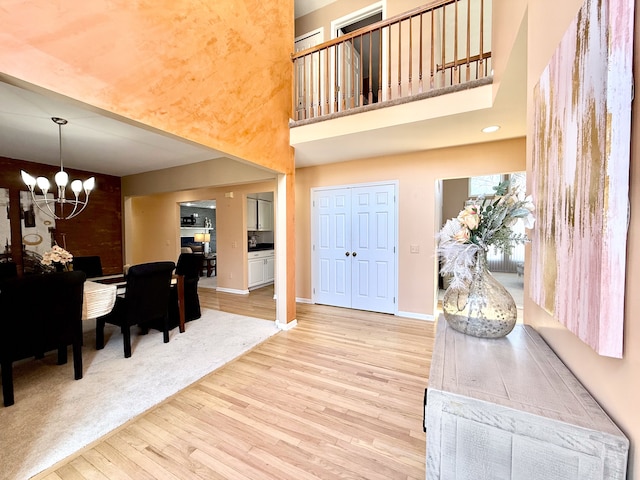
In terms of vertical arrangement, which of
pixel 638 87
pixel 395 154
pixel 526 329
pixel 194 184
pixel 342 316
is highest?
pixel 395 154

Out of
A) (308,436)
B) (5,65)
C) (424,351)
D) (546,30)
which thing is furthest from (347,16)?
(308,436)

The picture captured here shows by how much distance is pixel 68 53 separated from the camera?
1414 mm

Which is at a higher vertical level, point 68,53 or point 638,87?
point 68,53

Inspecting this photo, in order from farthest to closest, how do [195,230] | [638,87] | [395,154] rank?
[195,230]
[395,154]
[638,87]

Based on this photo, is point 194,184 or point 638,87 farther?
point 194,184

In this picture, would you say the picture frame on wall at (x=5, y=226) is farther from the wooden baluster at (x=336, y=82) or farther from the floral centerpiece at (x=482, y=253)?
the floral centerpiece at (x=482, y=253)

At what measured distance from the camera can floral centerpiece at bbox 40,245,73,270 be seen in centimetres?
277

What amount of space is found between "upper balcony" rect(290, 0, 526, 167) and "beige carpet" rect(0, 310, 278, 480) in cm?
270

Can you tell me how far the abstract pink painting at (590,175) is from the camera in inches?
22.6

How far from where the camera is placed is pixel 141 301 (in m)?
2.61

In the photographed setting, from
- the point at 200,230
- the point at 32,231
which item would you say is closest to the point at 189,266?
the point at 32,231

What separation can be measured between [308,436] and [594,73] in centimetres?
211

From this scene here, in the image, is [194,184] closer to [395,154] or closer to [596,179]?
[395,154]

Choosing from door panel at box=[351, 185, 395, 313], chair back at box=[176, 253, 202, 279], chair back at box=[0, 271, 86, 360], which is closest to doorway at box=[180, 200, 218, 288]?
chair back at box=[176, 253, 202, 279]
